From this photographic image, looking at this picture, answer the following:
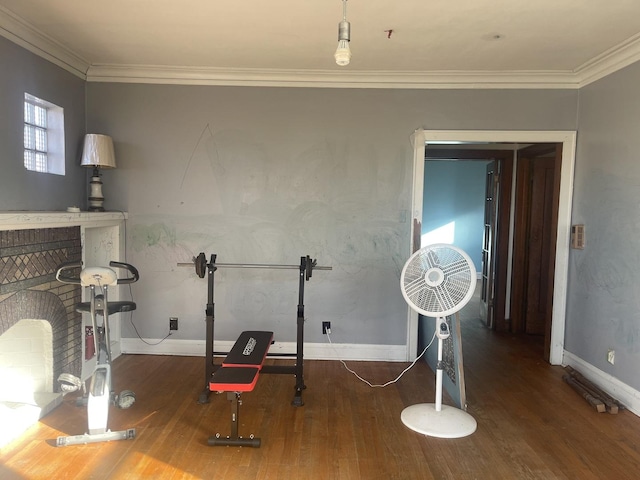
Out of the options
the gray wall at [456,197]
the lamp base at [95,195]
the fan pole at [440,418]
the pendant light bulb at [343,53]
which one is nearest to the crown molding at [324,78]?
the lamp base at [95,195]

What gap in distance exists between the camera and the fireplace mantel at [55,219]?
2494 millimetres

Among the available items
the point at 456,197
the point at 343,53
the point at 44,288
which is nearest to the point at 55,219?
the point at 44,288

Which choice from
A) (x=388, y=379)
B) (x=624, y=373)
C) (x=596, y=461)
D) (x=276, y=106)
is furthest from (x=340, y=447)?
(x=276, y=106)

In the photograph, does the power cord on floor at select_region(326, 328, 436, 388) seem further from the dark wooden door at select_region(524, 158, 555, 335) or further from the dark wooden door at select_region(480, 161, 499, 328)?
A: the dark wooden door at select_region(524, 158, 555, 335)

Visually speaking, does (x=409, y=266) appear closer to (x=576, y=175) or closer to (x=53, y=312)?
(x=576, y=175)

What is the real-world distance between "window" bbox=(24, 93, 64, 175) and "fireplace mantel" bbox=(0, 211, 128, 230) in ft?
1.61

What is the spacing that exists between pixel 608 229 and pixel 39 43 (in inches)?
176

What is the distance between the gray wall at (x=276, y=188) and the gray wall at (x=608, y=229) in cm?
42

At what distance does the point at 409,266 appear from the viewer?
9.24 ft

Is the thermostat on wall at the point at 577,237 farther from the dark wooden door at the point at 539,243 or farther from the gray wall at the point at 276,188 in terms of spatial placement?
the dark wooden door at the point at 539,243

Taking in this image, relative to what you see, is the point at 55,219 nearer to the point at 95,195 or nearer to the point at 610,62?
the point at 95,195

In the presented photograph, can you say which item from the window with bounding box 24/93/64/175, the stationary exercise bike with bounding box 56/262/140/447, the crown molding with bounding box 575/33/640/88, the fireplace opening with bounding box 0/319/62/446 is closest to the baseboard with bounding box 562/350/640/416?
the crown molding with bounding box 575/33/640/88

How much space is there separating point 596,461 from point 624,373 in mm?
972

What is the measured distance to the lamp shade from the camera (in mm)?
3592
